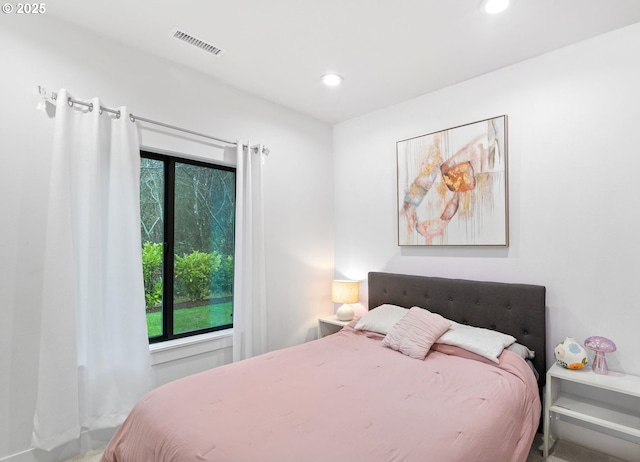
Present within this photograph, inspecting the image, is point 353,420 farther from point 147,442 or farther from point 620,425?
point 620,425

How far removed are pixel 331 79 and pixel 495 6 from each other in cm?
124

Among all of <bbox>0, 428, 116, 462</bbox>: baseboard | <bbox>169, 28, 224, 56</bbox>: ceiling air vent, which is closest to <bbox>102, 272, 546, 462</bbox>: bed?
<bbox>0, 428, 116, 462</bbox>: baseboard

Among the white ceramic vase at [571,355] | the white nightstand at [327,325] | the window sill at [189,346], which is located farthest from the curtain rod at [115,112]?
the white ceramic vase at [571,355]

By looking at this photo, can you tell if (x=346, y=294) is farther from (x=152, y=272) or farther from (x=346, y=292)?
(x=152, y=272)

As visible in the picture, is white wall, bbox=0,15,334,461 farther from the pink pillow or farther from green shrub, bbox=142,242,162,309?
the pink pillow

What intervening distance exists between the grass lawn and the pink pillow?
1435 mm

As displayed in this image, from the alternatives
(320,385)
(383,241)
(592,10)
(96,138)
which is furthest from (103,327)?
(592,10)

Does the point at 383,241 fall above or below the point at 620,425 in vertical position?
above

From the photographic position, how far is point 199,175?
9.45 ft

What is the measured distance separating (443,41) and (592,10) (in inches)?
32.2

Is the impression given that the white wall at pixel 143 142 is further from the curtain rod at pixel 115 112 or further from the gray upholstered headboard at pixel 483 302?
the gray upholstered headboard at pixel 483 302

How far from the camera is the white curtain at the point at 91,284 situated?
1.96 meters

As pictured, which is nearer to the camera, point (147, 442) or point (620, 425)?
point (147, 442)

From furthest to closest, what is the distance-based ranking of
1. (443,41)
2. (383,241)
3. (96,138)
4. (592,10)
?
(383,241), (443,41), (96,138), (592,10)
